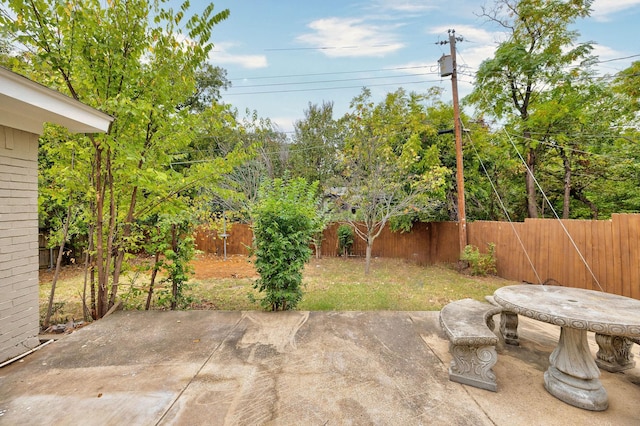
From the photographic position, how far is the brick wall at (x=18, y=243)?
2.38 metres

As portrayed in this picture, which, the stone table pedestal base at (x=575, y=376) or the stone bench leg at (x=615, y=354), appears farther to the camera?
the stone bench leg at (x=615, y=354)

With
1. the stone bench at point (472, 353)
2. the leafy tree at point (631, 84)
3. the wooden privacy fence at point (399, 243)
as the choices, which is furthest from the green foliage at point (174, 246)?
the leafy tree at point (631, 84)

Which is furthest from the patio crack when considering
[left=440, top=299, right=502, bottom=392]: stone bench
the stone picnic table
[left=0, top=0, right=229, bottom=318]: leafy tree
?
the stone picnic table

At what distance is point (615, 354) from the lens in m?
2.45

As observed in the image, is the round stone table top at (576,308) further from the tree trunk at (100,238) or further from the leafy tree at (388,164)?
the leafy tree at (388,164)

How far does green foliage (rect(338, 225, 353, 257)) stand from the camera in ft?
36.5

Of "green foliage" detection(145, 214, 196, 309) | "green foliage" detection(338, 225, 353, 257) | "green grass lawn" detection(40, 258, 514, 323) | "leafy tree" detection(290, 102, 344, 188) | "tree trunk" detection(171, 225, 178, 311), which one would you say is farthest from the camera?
"leafy tree" detection(290, 102, 344, 188)

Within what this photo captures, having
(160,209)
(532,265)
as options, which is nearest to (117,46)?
(160,209)

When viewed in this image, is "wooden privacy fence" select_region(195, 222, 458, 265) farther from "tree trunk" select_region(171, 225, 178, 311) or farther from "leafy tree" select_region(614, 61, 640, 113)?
"leafy tree" select_region(614, 61, 640, 113)

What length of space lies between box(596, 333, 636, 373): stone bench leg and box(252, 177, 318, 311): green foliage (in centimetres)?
300

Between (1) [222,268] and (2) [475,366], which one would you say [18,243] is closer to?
(2) [475,366]

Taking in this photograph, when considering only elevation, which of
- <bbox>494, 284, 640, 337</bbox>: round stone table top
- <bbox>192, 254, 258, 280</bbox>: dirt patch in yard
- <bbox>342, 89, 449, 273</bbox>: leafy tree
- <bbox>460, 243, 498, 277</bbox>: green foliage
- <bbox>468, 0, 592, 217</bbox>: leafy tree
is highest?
<bbox>468, 0, 592, 217</bbox>: leafy tree

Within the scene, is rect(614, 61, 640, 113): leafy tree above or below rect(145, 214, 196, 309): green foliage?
above

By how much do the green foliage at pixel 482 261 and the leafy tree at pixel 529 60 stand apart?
3.08 meters
